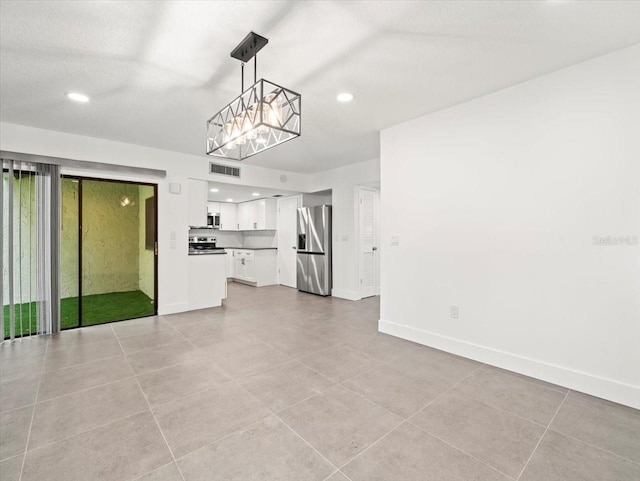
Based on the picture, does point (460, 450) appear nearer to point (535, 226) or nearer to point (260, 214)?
point (535, 226)

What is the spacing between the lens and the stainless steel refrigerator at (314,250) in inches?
238

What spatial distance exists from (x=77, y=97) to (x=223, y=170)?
245 centimetres

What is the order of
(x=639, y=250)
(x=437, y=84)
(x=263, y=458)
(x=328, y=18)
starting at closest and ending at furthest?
(x=263, y=458) → (x=328, y=18) → (x=639, y=250) → (x=437, y=84)

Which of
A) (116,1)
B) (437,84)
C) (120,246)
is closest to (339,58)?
(437,84)

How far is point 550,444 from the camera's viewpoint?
67.6 inches

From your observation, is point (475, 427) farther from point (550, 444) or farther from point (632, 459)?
point (632, 459)

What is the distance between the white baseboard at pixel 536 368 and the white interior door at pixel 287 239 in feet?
13.2

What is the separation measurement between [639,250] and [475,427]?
5.67 feet

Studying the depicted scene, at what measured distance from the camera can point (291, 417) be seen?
1957mm

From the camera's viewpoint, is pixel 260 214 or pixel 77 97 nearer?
pixel 77 97

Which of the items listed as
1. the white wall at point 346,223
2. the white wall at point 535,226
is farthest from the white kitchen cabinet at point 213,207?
the white wall at point 535,226

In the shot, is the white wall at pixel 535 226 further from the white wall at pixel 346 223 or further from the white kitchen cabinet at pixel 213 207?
the white kitchen cabinet at pixel 213 207

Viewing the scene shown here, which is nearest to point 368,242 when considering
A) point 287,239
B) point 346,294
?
point 346,294

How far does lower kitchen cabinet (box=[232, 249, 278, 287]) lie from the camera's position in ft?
23.7
